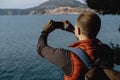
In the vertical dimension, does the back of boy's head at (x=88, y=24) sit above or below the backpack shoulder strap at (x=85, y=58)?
above

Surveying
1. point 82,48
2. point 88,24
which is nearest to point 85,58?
point 82,48

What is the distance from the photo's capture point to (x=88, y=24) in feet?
14.5

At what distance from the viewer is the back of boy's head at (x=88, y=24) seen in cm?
Result: 441

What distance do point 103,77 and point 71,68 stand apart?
1.16ft

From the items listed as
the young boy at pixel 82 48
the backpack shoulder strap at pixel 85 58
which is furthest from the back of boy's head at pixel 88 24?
the backpack shoulder strap at pixel 85 58

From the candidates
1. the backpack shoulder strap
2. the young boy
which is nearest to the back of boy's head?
the young boy

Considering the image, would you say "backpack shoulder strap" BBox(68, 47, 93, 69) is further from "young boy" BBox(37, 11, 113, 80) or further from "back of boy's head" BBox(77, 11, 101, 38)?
"back of boy's head" BBox(77, 11, 101, 38)

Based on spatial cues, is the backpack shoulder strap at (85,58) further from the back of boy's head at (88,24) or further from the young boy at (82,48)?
the back of boy's head at (88,24)

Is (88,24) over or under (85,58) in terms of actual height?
over

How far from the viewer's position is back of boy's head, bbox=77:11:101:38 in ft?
14.5

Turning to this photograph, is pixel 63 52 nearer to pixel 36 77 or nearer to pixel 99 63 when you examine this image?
pixel 99 63

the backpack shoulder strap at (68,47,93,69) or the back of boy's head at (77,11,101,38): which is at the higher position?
the back of boy's head at (77,11,101,38)

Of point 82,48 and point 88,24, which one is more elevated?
point 88,24

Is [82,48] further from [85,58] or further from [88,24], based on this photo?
[88,24]
